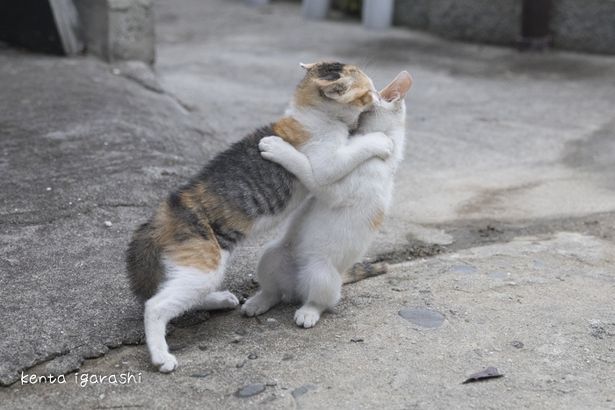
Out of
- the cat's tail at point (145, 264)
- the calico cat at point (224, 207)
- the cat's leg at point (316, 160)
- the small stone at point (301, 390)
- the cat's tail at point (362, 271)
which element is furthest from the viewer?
the cat's tail at point (362, 271)

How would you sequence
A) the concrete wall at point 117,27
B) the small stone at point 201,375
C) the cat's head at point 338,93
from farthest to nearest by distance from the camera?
the concrete wall at point 117,27, the cat's head at point 338,93, the small stone at point 201,375

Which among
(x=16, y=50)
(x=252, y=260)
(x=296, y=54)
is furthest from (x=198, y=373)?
(x=296, y=54)

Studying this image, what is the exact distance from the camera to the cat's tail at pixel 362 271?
3902mm

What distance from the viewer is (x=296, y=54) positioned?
8.69 meters

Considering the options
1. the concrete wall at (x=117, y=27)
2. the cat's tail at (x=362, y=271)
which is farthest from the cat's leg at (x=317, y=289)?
the concrete wall at (x=117, y=27)

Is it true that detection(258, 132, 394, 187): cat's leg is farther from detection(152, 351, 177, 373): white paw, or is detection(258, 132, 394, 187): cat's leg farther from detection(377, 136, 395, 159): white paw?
detection(152, 351, 177, 373): white paw

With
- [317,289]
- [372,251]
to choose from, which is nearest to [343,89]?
[317,289]

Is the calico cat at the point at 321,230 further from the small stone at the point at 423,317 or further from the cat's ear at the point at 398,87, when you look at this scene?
the small stone at the point at 423,317

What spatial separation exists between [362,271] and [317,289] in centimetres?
55

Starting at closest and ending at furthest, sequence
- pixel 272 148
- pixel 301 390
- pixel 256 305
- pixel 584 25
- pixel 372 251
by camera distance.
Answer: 1. pixel 301 390
2. pixel 272 148
3. pixel 256 305
4. pixel 372 251
5. pixel 584 25

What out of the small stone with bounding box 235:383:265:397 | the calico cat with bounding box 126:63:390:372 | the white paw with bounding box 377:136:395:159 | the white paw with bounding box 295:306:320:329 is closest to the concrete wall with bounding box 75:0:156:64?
the calico cat with bounding box 126:63:390:372

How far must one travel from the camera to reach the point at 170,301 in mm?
3125

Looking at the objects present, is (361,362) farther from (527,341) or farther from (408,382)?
(527,341)

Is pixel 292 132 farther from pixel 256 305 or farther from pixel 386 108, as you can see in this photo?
pixel 256 305
